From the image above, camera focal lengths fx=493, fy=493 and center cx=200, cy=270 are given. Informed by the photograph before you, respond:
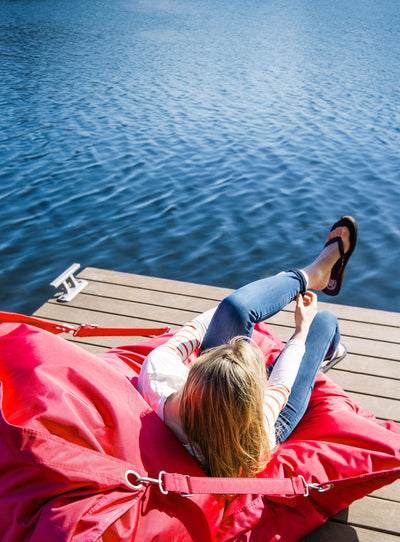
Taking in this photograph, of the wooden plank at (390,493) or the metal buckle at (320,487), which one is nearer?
the metal buckle at (320,487)

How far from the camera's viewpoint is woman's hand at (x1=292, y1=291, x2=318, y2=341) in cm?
233

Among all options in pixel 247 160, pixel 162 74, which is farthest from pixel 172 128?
pixel 162 74

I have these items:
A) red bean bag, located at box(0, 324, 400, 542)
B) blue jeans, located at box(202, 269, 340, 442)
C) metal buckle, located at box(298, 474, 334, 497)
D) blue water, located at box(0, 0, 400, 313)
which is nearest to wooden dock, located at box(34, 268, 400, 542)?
red bean bag, located at box(0, 324, 400, 542)

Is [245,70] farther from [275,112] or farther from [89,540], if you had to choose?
[89,540]

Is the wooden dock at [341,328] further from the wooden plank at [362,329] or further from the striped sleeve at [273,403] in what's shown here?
the striped sleeve at [273,403]

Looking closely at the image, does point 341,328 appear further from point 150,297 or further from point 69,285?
point 69,285

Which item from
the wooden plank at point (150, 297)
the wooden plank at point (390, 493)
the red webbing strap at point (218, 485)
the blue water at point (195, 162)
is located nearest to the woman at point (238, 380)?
the red webbing strap at point (218, 485)

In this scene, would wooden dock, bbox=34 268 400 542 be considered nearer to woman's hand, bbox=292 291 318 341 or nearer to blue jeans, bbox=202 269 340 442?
blue jeans, bbox=202 269 340 442

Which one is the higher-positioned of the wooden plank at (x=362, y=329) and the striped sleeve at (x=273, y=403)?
the striped sleeve at (x=273, y=403)

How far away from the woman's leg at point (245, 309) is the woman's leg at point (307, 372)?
8.7 inches

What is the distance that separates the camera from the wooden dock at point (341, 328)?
2.04 metres

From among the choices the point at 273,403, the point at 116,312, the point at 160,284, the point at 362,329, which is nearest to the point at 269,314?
the point at 273,403

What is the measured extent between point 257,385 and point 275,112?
10343 mm

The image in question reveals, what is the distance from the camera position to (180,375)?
1.97 metres
